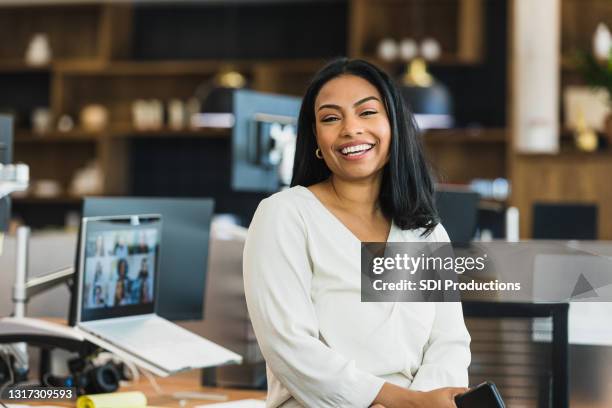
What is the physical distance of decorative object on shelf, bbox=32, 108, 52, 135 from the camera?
27.7 feet

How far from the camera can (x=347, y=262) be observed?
169cm

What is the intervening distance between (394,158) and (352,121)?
0.10 metres

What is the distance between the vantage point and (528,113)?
7.12 meters

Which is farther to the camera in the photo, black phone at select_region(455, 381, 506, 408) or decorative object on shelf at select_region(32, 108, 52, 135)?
decorative object on shelf at select_region(32, 108, 52, 135)

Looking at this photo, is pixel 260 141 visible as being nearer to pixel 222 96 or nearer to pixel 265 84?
pixel 222 96

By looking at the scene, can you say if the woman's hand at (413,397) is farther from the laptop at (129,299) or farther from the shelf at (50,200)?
the shelf at (50,200)

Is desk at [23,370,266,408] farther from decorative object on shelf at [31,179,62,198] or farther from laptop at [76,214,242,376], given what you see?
decorative object on shelf at [31,179,62,198]

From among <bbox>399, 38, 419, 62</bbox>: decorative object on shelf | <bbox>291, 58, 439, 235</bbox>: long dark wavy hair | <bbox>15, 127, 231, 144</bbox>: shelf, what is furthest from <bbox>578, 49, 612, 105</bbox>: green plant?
<bbox>291, 58, 439, 235</bbox>: long dark wavy hair

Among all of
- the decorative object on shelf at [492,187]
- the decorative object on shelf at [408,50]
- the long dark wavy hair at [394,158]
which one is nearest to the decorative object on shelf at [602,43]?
the decorative object on shelf at [492,187]

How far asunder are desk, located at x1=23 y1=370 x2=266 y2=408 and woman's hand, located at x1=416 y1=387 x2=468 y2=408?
744mm

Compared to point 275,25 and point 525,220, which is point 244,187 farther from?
point 275,25

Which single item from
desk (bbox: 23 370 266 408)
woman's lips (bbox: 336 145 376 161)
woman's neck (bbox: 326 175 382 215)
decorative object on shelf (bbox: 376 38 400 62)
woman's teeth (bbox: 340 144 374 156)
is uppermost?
decorative object on shelf (bbox: 376 38 400 62)

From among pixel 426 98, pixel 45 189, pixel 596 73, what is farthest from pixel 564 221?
pixel 45 189

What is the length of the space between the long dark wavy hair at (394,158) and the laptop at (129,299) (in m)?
0.56
